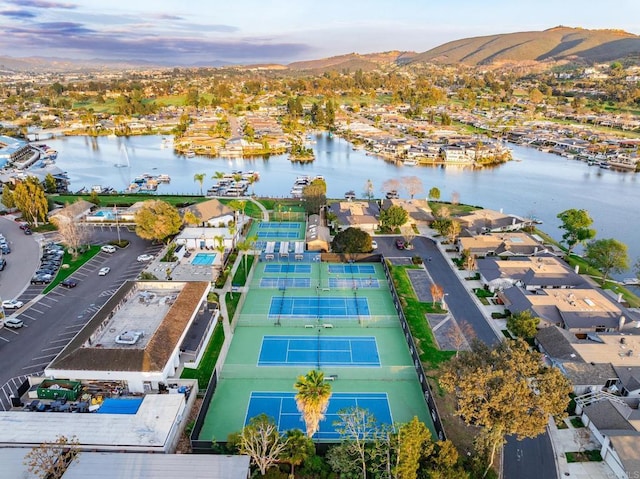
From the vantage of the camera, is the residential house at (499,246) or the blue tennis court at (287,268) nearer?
the blue tennis court at (287,268)

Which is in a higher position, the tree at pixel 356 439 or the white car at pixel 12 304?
the tree at pixel 356 439

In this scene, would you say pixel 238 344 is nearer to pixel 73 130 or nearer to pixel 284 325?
pixel 284 325

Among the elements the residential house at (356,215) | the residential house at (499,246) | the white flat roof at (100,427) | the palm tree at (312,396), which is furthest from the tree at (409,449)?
the residential house at (356,215)

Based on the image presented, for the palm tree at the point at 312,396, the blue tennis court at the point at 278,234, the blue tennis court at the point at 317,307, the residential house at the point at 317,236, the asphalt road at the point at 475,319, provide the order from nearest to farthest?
the palm tree at the point at 312,396, the asphalt road at the point at 475,319, the blue tennis court at the point at 317,307, the residential house at the point at 317,236, the blue tennis court at the point at 278,234

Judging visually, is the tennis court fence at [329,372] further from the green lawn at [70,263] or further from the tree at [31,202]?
the tree at [31,202]

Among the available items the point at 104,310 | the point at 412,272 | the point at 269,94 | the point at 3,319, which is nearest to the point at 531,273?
the point at 412,272

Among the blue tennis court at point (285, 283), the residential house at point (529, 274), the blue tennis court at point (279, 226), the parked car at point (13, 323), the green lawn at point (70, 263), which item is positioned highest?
the residential house at point (529, 274)

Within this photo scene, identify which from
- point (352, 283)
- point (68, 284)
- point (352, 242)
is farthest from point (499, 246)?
point (68, 284)
